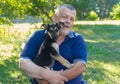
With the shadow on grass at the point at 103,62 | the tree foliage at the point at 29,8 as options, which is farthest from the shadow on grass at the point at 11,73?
the shadow on grass at the point at 103,62

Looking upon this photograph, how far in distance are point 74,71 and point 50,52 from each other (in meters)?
0.34

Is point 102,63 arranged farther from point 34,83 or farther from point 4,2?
point 34,83

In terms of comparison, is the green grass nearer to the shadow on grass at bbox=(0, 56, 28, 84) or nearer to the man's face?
the shadow on grass at bbox=(0, 56, 28, 84)

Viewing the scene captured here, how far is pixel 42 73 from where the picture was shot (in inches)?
169

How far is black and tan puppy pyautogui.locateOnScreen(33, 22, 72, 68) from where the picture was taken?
4.31 m

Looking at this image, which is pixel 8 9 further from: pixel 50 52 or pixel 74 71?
pixel 74 71

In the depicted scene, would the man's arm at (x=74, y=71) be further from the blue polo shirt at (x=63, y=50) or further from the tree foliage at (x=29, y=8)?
the tree foliage at (x=29, y=8)

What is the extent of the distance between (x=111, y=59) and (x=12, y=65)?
3.21 metres

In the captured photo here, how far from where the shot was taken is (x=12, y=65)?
33.1ft

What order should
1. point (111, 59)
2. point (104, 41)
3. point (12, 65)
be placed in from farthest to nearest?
point (104, 41)
point (111, 59)
point (12, 65)

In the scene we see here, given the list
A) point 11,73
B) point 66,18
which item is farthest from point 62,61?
point 11,73

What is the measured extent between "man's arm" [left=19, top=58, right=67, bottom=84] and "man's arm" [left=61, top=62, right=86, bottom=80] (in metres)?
0.05

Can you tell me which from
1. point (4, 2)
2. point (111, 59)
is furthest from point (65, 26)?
point (111, 59)

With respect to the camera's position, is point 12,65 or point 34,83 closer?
point 34,83
